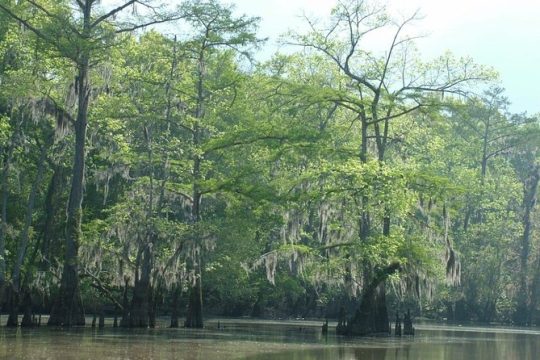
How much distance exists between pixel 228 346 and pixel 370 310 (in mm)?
12119

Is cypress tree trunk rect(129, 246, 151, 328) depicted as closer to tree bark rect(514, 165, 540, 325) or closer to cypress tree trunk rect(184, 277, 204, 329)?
cypress tree trunk rect(184, 277, 204, 329)

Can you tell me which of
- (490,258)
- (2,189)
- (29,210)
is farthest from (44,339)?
(490,258)

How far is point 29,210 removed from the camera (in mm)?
36500

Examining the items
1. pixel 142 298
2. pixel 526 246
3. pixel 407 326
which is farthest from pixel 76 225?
pixel 526 246

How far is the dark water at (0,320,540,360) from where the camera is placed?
2228 centimetres

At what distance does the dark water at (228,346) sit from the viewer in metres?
22.3

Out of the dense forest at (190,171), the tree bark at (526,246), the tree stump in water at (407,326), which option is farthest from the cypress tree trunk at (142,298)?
the tree bark at (526,246)

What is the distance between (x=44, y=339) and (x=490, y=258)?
46.5 metres

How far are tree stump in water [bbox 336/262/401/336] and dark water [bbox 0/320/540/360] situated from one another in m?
1.64

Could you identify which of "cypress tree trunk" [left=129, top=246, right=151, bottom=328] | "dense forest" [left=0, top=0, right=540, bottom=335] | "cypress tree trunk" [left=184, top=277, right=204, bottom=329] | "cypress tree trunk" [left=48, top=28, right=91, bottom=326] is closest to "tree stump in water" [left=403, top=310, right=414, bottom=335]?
"dense forest" [left=0, top=0, right=540, bottom=335]

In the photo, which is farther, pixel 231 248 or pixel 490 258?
pixel 490 258

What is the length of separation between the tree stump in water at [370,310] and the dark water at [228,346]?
1.64 metres

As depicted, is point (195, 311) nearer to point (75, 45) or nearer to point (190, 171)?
point (190, 171)

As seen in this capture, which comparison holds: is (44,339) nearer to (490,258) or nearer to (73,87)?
(73,87)
